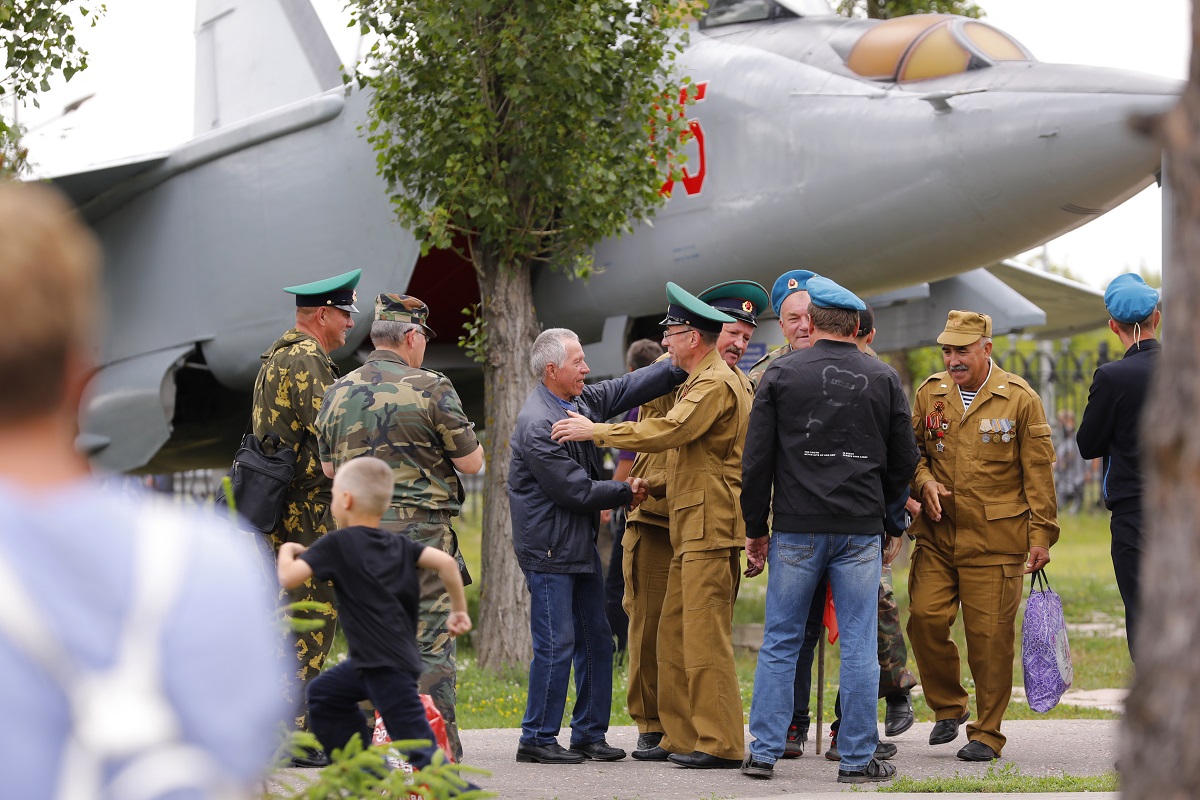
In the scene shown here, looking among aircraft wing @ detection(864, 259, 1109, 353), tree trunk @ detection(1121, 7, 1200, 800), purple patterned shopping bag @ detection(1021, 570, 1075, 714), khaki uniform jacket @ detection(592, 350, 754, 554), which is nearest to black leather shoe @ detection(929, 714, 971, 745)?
purple patterned shopping bag @ detection(1021, 570, 1075, 714)

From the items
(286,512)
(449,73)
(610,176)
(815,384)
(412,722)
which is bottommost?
(412,722)

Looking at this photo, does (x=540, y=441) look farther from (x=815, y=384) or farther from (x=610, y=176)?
(x=610, y=176)

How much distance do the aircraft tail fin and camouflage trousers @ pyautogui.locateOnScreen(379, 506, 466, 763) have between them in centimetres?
902

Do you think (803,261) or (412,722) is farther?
(803,261)

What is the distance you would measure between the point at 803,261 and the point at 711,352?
10.3 feet

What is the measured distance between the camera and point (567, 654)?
630 cm

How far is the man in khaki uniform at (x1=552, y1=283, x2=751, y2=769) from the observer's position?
20.0 ft

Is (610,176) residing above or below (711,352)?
above

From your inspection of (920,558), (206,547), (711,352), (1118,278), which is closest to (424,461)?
(711,352)

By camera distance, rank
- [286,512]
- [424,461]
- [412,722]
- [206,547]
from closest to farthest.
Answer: [206,547] < [412,722] < [424,461] < [286,512]

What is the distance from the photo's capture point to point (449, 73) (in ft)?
30.9

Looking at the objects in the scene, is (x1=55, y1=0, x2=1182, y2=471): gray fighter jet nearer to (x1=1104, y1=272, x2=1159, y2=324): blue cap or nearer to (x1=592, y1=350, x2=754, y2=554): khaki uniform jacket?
(x1=1104, y1=272, x2=1159, y2=324): blue cap

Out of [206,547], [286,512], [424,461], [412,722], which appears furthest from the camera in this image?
[286,512]

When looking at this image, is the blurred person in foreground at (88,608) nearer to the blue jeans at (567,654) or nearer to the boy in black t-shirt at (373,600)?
the boy in black t-shirt at (373,600)
